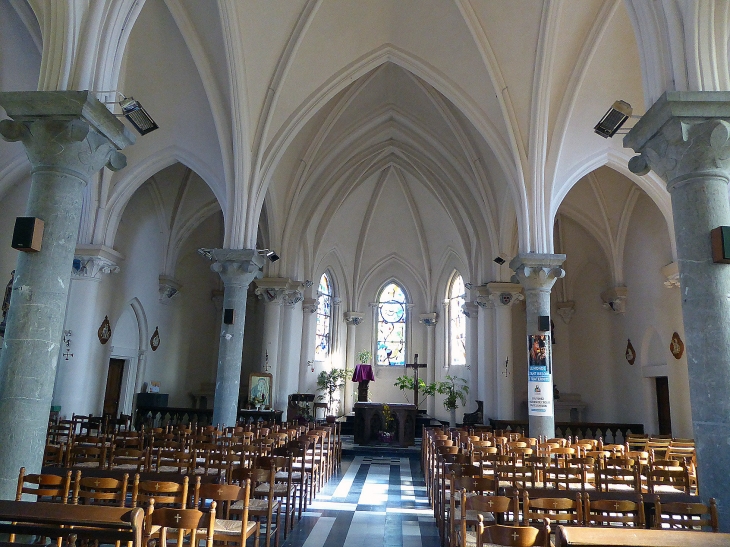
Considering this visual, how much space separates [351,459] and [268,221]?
741 cm

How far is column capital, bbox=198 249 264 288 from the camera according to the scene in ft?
42.3

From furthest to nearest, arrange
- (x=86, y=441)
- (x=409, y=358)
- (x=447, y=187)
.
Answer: (x=409, y=358)
(x=447, y=187)
(x=86, y=441)

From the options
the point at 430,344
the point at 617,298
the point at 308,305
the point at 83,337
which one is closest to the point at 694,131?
the point at 617,298

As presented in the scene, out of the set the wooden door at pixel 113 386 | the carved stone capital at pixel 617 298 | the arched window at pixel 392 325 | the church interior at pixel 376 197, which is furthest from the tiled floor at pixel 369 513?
the arched window at pixel 392 325

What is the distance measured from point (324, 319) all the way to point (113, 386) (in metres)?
9.19

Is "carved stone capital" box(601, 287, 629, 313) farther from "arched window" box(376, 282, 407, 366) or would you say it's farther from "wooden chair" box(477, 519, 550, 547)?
"wooden chair" box(477, 519, 550, 547)

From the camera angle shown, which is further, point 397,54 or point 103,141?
point 397,54

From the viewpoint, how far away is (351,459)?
1413 cm

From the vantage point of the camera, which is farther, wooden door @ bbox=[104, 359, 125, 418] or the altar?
wooden door @ bbox=[104, 359, 125, 418]

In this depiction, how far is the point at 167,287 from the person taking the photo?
18.7m

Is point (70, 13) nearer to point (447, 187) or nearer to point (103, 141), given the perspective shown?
point (103, 141)

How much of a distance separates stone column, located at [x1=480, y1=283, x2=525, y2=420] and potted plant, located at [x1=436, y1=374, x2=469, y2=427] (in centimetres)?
264

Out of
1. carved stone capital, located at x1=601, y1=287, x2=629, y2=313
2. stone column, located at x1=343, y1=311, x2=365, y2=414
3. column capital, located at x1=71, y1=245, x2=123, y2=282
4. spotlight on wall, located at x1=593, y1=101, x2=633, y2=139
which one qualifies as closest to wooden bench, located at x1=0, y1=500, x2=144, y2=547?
spotlight on wall, located at x1=593, y1=101, x2=633, y2=139

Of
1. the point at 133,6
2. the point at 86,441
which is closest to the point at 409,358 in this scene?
the point at 86,441
